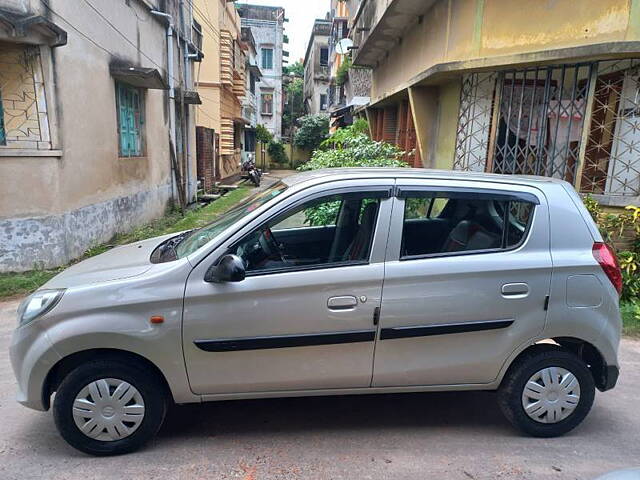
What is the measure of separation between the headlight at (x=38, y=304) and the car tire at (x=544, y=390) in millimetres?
2823

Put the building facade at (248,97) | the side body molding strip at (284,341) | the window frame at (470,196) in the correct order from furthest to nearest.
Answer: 1. the building facade at (248,97)
2. the window frame at (470,196)
3. the side body molding strip at (284,341)

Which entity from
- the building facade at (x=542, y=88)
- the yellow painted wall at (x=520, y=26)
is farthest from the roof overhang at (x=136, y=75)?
the yellow painted wall at (x=520, y=26)

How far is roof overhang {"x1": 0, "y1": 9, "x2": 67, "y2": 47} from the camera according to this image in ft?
18.3

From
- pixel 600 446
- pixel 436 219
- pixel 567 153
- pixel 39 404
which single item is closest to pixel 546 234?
pixel 436 219

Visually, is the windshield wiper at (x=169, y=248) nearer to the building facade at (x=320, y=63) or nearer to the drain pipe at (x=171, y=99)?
the drain pipe at (x=171, y=99)

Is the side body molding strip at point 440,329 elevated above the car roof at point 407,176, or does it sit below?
below

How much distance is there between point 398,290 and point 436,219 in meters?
0.96

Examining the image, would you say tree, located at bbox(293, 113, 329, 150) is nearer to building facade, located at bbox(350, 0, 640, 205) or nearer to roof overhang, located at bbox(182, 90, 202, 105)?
roof overhang, located at bbox(182, 90, 202, 105)

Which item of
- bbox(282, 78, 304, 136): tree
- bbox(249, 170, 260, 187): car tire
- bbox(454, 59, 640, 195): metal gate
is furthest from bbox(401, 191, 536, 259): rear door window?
bbox(282, 78, 304, 136): tree

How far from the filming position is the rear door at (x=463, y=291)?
2895mm

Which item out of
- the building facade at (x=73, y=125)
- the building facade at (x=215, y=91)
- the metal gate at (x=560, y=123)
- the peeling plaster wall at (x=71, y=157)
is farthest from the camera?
the building facade at (x=215, y=91)

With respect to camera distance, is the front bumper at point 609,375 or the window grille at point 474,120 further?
the window grille at point 474,120

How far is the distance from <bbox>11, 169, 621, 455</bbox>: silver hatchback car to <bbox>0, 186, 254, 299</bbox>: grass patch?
1575mm

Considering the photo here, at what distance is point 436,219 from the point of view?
361 cm
